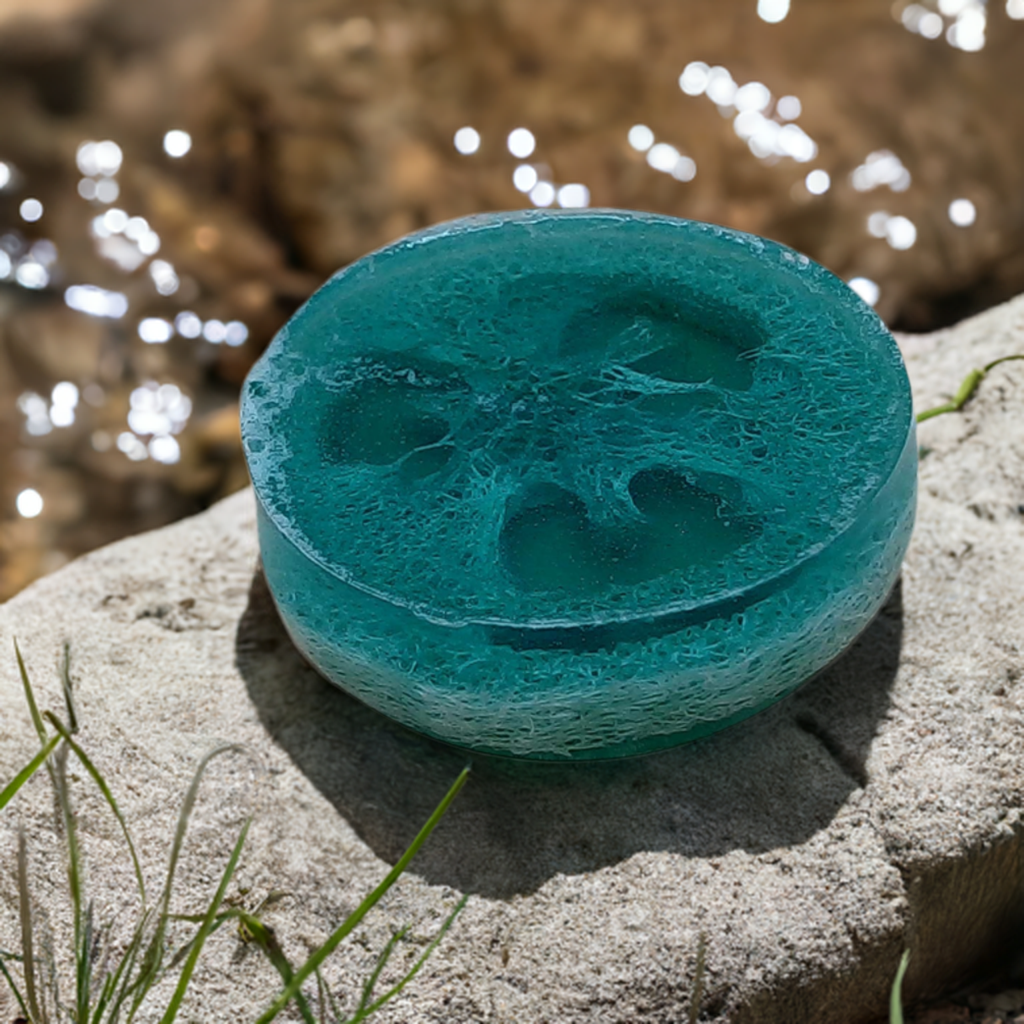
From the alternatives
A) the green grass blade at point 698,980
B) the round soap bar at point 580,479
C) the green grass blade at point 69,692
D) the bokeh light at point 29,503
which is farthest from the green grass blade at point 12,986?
the bokeh light at point 29,503

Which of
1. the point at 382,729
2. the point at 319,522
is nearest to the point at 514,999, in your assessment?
the point at 382,729

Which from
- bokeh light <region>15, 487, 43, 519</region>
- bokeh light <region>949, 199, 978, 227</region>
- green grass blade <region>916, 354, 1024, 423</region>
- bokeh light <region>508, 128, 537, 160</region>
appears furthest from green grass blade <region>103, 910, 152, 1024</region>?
bokeh light <region>949, 199, 978, 227</region>

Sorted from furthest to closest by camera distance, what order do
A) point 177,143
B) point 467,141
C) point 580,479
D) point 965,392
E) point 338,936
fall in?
point 467,141 → point 177,143 → point 965,392 → point 580,479 → point 338,936

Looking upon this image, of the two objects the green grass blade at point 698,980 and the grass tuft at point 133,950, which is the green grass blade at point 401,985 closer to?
the grass tuft at point 133,950

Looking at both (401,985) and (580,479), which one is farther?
(580,479)

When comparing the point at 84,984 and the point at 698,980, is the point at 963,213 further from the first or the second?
the point at 84,984

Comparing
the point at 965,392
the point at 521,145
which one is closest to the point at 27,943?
the point at 965,392

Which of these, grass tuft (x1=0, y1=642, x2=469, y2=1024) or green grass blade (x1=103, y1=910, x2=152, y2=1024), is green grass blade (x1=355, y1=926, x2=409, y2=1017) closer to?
grass tuft (x1=0, y1=642, x2=469, y2=1024)
